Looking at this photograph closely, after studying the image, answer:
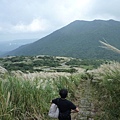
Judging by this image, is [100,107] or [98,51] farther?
[98,51]

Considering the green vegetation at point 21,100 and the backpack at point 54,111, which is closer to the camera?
the backpack at point 54,111

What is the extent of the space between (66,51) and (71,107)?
113 meters

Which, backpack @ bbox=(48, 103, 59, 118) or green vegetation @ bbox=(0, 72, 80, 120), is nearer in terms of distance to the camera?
backpack @ bbox=(48, 103, 59, 118)

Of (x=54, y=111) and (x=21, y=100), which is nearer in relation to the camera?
(x=54, y=111)

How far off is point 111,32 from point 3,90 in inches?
4998

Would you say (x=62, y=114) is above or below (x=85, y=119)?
above

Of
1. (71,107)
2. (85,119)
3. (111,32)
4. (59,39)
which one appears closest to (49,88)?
(85,119)

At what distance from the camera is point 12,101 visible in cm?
509

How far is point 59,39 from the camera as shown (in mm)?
148250

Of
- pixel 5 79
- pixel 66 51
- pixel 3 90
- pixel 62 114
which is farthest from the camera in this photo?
pixel 66 51

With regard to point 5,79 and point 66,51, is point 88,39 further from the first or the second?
point 5,79

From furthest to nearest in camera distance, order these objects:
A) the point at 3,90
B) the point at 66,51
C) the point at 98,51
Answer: the point at 66,51 → the point at 98,51 → the point at 3,90

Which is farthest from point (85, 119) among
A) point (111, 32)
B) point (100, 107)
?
point (111, 32)

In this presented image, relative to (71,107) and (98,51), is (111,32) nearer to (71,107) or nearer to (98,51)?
(98,51)
